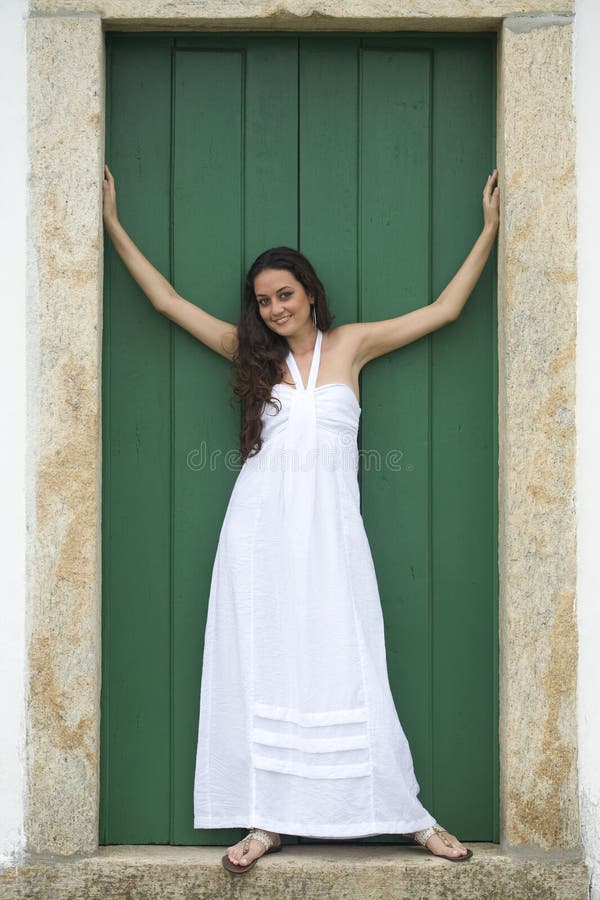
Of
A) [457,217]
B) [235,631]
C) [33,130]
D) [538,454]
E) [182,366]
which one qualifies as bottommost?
[235,631]

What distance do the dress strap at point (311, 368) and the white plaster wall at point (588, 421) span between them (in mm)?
831

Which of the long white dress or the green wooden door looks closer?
the long white dress

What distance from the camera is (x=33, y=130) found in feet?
10.7

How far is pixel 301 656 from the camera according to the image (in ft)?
10.6

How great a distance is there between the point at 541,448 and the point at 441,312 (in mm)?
553

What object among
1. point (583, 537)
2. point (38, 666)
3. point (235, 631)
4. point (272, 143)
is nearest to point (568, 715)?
point (583, 537)

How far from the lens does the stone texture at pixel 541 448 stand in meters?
3.23

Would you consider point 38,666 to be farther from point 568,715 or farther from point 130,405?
point 568,715

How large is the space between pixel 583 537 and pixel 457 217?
1.15 meters

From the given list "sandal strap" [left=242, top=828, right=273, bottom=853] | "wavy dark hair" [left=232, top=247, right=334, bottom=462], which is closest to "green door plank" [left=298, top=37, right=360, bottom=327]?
"wavy dark hair" [left=232, top=247, right=334, bottom=462]

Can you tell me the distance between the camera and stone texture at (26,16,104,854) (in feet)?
10.7

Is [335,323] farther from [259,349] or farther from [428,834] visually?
[428,834]

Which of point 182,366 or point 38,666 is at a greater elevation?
point 182,366

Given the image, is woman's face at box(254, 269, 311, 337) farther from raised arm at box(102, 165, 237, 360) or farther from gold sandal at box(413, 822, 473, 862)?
gold sandal at box(413, 822, 473, 862)
